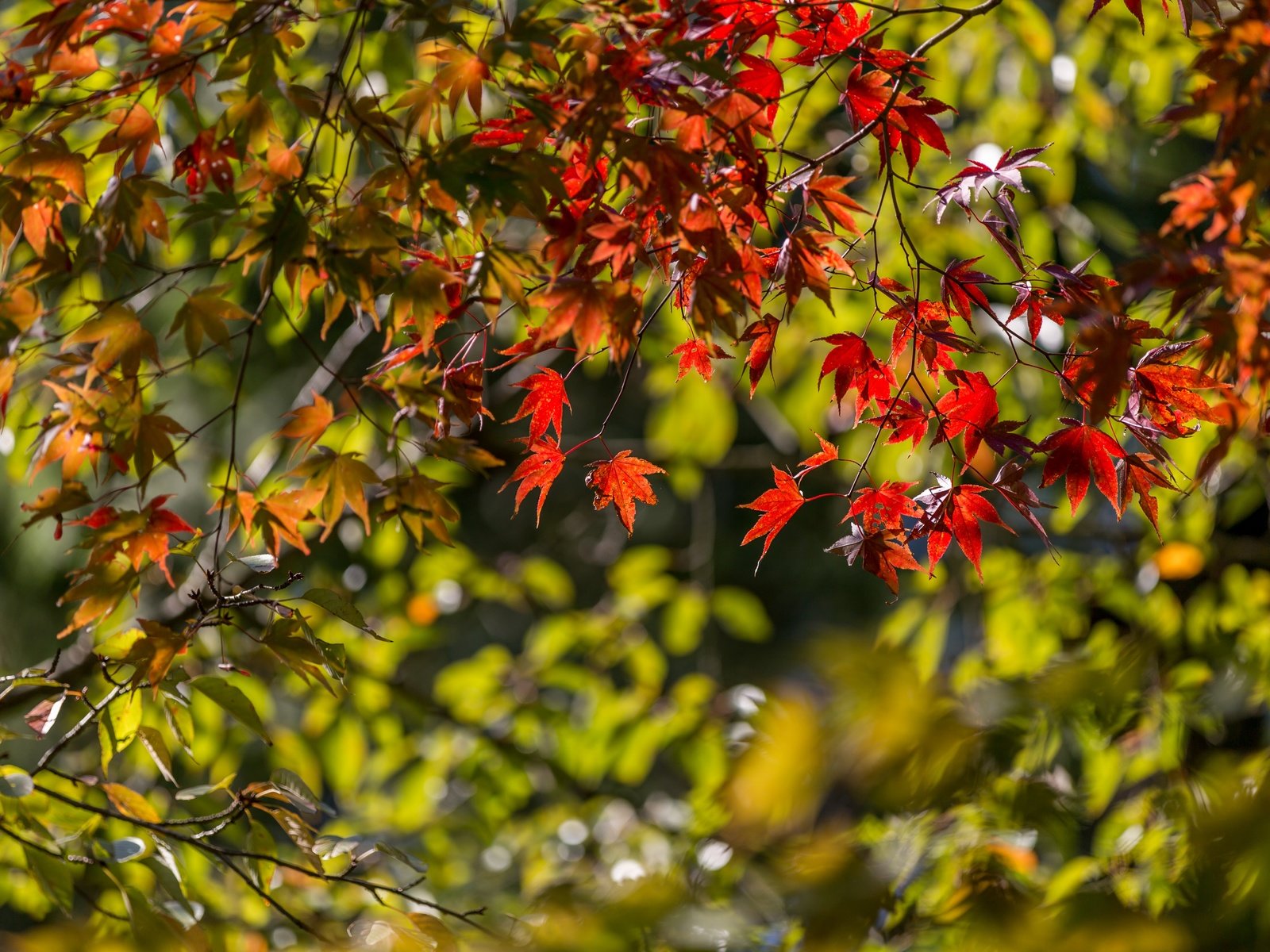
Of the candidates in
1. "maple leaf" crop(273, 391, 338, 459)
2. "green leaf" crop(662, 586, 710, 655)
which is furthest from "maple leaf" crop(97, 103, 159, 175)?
"green leaf" crop(662, 586, 710, 655)

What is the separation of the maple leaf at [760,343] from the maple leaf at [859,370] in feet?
0.14

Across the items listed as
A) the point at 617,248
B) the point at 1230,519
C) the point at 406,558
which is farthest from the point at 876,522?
the point at 406,558

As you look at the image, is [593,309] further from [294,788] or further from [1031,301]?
[294,788]

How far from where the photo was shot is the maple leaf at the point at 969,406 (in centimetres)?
73

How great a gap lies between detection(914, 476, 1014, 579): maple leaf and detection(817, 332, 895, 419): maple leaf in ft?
0.25

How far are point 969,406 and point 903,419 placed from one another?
0.04m

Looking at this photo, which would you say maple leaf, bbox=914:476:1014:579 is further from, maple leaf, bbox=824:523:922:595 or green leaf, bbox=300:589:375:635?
green leaf, bbox=300:589:375:635

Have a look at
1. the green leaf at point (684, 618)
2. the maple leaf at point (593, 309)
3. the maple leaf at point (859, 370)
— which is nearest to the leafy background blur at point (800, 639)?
the green leaf at point (684, 618)

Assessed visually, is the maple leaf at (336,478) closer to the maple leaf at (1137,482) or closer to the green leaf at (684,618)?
the maple leaf at (1137,482)

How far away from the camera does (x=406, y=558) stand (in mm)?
2963

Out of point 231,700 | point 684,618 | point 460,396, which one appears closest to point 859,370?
point 460,396

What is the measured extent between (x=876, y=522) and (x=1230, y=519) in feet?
3.98

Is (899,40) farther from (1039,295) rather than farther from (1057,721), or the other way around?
(1057,721)

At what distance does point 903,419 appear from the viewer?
76cm
